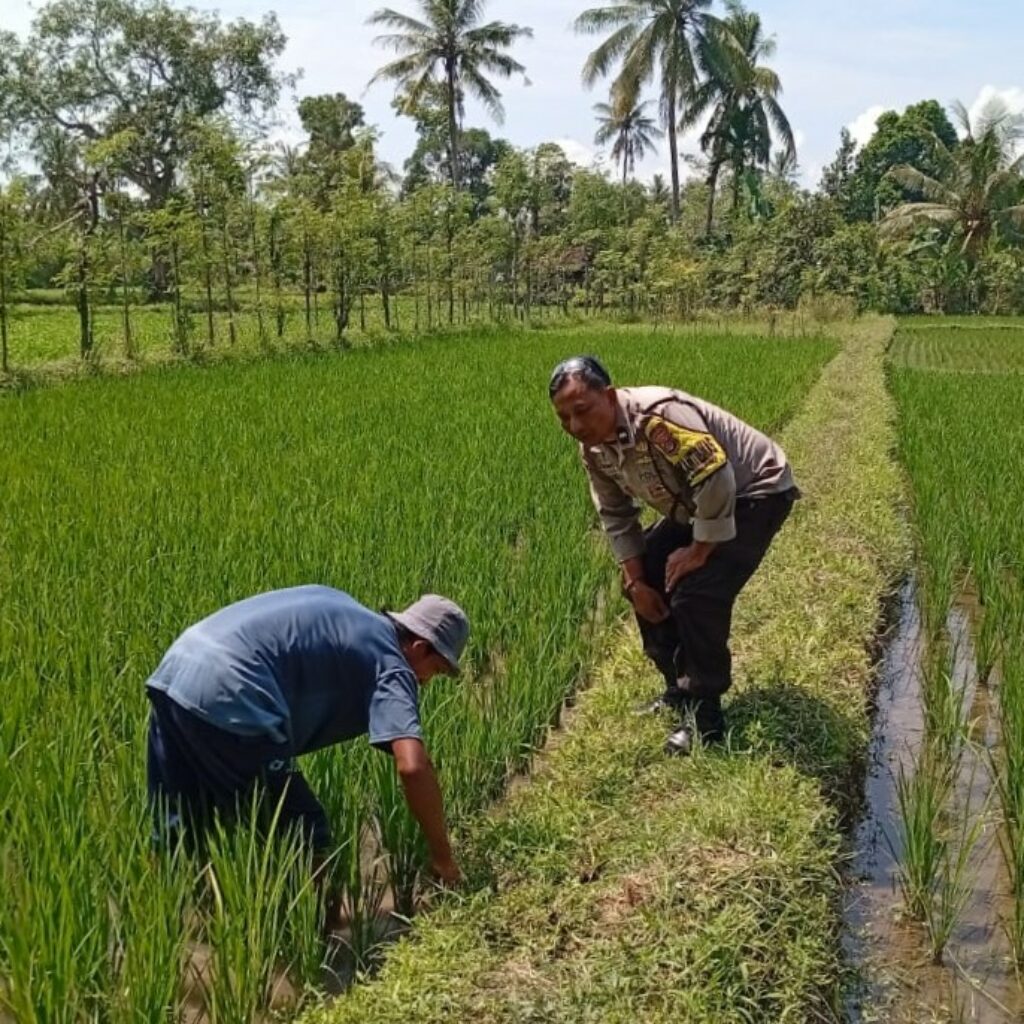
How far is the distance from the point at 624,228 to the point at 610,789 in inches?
946

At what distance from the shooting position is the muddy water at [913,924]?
2.21m

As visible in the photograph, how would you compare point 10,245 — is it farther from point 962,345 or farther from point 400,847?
point 962,345

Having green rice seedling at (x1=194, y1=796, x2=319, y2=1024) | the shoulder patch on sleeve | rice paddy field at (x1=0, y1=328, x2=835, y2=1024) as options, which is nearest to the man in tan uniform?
the shoulder patch on sleeve

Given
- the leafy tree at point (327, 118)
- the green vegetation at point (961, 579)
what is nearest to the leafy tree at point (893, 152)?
the leafy tree at point (327, 118)

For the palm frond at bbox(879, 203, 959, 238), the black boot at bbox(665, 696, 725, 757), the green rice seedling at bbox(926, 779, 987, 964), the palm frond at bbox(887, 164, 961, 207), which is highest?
the palm frond at bbox(887, 164, 961, 207)

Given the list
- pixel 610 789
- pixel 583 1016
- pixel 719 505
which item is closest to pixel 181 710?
pixel 583 1016

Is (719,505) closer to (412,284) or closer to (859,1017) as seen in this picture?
(859,1017)

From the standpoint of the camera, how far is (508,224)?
22.4 m

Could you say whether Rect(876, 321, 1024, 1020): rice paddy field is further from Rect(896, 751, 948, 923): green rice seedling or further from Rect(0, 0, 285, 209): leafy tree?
Rect(0, 0, 285, 209): leafy tree

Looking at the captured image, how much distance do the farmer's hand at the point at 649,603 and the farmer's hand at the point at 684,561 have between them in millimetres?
52

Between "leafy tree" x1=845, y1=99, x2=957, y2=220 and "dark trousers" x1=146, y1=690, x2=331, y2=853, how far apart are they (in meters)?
33.9

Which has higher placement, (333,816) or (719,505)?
(719,505)

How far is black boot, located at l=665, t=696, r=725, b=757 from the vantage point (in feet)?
9.80

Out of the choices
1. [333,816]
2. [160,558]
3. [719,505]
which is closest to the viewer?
[333,816]
